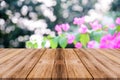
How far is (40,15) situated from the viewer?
4531 millimetres

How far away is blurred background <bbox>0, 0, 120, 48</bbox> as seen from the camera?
444 cm

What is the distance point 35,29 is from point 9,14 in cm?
39

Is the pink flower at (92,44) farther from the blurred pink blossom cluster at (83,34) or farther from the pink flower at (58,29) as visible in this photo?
the pink flower at (58,29)

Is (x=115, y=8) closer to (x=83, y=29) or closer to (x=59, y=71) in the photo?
(x=83, y=29)

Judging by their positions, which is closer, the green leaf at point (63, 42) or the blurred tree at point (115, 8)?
the green leaf at point (63, 42)

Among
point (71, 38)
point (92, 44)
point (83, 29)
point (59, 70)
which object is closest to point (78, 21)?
point (83, 29)

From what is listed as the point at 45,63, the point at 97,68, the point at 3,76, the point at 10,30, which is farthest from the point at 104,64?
the point at 10,30

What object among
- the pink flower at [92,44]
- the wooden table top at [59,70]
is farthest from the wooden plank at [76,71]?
the pink flower at [92,44]

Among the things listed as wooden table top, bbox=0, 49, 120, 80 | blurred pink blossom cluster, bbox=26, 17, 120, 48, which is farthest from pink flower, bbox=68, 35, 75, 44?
wooden table top, bbox=0, 49, 120, 80

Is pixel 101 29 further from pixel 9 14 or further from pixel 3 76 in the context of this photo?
pixel 3 76

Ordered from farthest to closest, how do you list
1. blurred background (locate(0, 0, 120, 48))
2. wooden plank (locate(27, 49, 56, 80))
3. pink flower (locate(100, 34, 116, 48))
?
blurred background (locate(0, 0, 120, 48)) → pink flower (locate(100, 34, 116, 48)) → wooden plank (locate(27, 49, 56, 80))

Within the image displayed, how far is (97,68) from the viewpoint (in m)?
1.66

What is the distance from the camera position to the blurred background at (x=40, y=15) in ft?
14.6

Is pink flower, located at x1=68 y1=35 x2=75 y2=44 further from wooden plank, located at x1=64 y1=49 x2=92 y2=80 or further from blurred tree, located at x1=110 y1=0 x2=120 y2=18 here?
wooden plank, located at x1=64 y1=49 x2=92 y2=80
